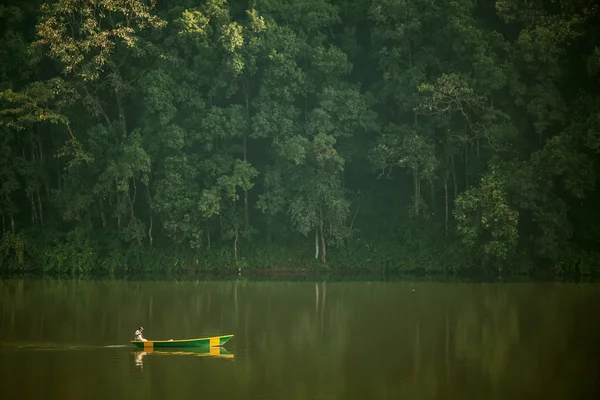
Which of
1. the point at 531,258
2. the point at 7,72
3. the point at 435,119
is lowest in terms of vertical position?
the point at 531,258

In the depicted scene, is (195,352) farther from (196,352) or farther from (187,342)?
(187,342)

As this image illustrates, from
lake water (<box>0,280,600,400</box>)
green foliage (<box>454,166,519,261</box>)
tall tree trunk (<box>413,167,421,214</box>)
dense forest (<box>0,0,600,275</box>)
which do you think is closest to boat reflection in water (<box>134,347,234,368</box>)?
lake water (<box>0,280,600,400</box>)

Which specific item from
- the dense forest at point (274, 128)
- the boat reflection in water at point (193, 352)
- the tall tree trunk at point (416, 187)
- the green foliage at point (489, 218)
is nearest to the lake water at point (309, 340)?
A: the boat reflection in water at point (193, 352)

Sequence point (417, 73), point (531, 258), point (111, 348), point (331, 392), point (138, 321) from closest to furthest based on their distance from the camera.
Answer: point (331, 392)
point (111, 348)
point (138, 321)
point (531, 258)
point (417, 73)

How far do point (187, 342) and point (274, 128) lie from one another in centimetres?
1654

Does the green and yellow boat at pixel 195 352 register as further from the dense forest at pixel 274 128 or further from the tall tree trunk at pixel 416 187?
the tall tree trunk at pixel 416 187

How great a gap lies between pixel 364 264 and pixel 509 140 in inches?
274

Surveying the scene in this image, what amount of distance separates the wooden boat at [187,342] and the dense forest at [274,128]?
1431 cm

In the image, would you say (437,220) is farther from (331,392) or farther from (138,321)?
(331,392)

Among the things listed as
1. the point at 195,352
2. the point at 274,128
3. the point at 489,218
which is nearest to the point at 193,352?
the point at 195,352

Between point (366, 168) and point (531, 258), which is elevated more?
point (366, 168)

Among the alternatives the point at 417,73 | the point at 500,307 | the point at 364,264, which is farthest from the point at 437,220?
the point at 500,307

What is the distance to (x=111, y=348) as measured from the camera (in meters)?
18.9

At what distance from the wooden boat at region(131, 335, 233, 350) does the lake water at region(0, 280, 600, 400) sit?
26 centimetres
